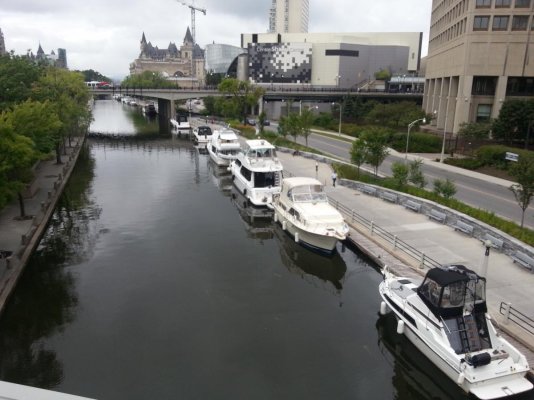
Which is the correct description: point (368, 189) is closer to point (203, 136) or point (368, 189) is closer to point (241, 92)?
point (203, 136)

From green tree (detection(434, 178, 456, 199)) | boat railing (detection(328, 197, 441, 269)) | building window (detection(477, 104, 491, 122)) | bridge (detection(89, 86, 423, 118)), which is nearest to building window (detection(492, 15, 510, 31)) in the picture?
building window (detection(477, 104, 491, 122))

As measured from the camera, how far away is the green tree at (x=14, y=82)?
39500 mm

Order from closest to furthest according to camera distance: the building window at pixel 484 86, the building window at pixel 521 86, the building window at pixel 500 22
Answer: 1. the building window at pixel 500 22
2. the building window at pixel 521 86
3. the building window at pixel 484 86

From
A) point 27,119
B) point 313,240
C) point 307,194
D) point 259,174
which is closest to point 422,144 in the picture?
point 259,174

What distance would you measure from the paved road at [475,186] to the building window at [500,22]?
24298 millimetres

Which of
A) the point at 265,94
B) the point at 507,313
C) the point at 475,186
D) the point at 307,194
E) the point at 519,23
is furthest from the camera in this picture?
the point at 265,94

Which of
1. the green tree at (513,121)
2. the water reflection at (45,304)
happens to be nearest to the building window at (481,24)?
the green tree at (513,121)

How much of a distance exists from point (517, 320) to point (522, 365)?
11.2ft

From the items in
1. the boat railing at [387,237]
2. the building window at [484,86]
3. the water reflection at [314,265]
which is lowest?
the water reflection at [314,265]

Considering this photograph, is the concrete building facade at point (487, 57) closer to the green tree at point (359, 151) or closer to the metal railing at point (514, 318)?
the green tree at point (359, 151)

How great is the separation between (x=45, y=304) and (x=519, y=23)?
71.6 meters

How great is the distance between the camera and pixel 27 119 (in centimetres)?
2862

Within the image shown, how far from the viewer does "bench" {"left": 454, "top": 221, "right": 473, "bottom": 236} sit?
25297 millimetres

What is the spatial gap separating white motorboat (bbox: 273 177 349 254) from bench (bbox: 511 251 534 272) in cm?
830
